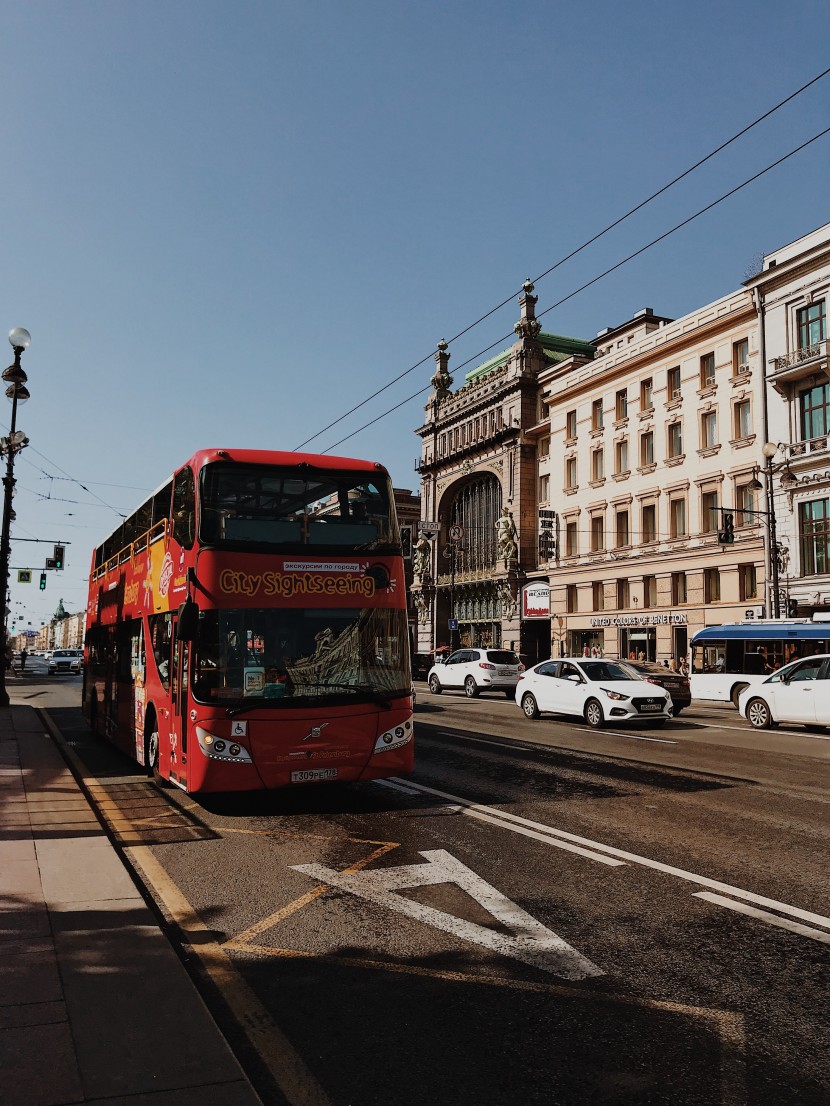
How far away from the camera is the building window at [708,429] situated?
4000 cm

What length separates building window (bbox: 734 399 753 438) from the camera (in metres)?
37.9

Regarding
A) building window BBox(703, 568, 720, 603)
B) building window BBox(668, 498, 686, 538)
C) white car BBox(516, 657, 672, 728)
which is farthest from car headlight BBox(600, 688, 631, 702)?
building window BBox(668, 498, 686, 538)

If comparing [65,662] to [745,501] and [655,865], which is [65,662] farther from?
[655,865]

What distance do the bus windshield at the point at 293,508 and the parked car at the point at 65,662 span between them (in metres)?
57.8

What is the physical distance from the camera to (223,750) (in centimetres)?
847

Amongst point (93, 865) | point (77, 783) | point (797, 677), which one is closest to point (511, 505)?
point (797, 677)

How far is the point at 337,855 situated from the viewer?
23.8 feet

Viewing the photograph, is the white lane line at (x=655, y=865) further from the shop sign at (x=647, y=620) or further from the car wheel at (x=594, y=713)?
the shop sign at (x=647, y=620)

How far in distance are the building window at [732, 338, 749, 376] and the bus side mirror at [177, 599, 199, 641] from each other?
3506 cm

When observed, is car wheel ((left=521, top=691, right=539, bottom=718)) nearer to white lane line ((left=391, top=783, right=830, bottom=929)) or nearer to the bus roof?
the bus roof

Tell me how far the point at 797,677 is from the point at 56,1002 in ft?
61.1

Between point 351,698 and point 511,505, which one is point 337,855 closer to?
point 351,698

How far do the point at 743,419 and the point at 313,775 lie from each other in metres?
34.3

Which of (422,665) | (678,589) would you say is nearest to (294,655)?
(678,589)
